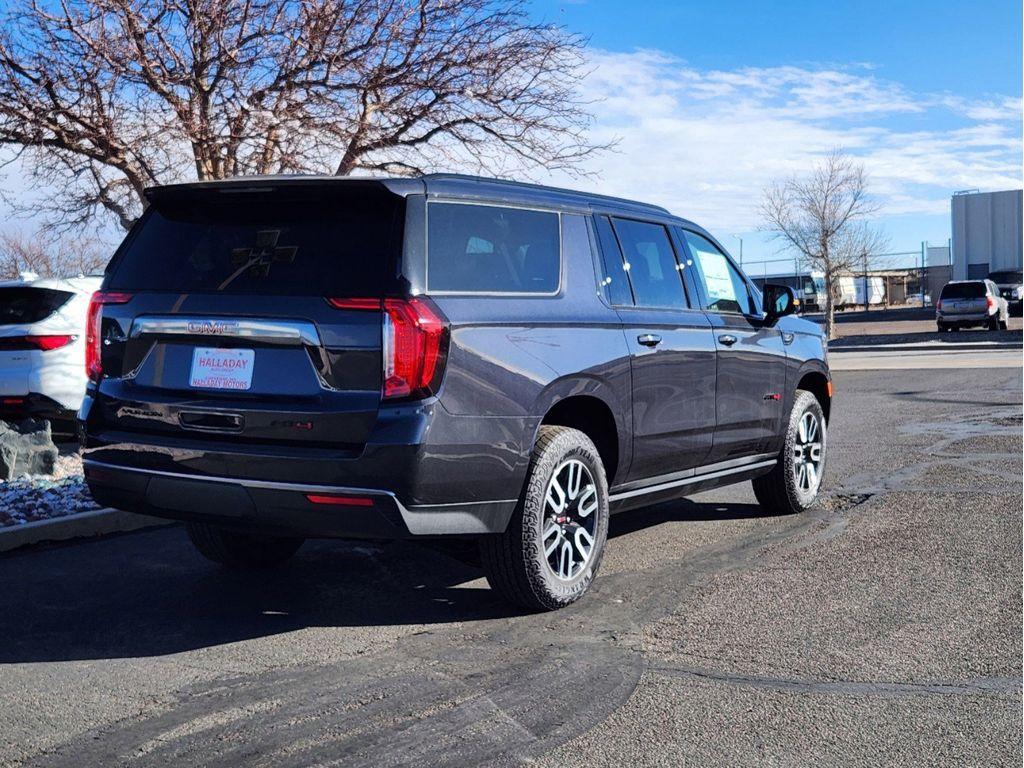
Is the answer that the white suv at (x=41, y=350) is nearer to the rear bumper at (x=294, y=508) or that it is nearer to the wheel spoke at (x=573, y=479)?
the rear bumper at (x=294, y=508)

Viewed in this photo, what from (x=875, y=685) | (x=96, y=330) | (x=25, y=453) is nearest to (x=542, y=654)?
(x=875, y=685)

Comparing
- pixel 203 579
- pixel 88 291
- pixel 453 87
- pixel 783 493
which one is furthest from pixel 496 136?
pixel 203 579

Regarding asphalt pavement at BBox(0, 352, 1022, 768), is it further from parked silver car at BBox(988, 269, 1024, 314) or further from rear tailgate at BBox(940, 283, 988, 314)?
parked silver car at BBox(988, 269, 1024, 314)

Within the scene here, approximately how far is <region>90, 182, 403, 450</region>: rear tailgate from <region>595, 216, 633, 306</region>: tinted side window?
4.66ft

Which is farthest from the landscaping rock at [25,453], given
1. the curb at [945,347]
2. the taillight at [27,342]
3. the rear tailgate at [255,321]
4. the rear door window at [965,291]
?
the rear door window at [965,291]

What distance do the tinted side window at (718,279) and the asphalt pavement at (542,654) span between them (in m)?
1.40

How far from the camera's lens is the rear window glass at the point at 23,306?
10664 millimetres

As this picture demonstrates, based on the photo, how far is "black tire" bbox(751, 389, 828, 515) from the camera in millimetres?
7566

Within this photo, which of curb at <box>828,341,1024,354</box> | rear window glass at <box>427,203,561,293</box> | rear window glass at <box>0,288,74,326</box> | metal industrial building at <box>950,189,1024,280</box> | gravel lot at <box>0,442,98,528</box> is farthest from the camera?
metal industrial building at <box>950,189,1024,280</box>

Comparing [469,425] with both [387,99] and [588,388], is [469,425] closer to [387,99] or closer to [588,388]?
[588,388]

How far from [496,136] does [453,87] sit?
1.09 meters

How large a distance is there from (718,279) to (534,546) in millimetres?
→ 2627

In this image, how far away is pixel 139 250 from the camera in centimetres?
528

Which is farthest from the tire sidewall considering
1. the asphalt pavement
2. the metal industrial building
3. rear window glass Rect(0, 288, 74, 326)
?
the metal industrial building
